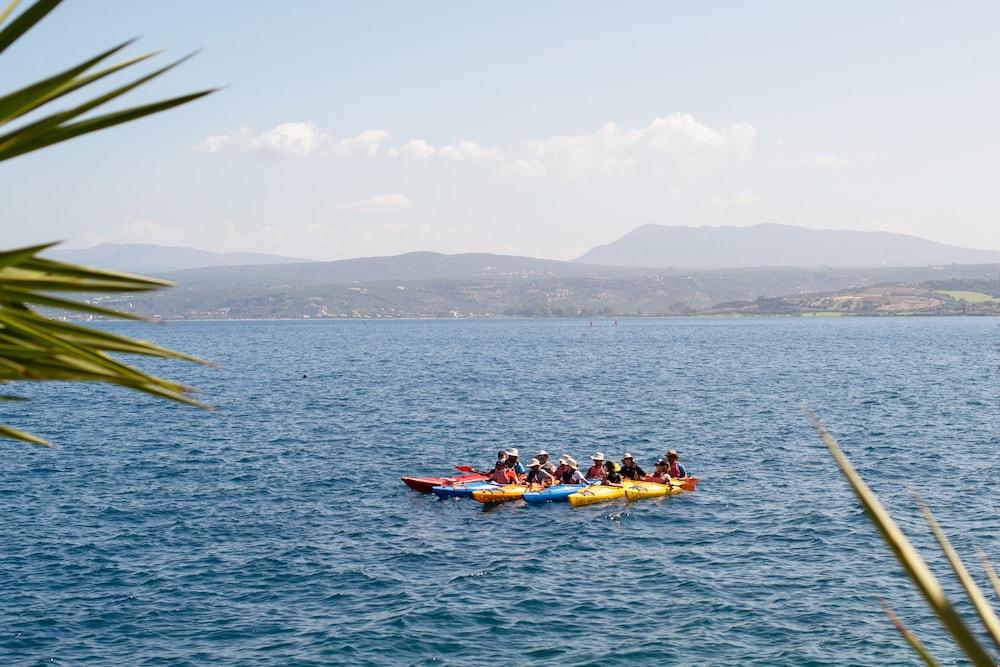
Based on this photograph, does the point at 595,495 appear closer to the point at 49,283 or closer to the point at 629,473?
the point at 629,473

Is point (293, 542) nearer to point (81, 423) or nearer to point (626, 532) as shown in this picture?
point (626, 532)

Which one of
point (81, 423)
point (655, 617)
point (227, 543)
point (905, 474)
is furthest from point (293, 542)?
point (81, 423)

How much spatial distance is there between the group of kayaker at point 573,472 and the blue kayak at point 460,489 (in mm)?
617

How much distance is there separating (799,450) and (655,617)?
27.7 metres

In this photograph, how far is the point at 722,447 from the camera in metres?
48.7

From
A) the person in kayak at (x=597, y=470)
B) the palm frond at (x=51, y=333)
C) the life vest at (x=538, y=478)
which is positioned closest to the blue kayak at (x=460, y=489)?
the life vest at (x=538, y=478)

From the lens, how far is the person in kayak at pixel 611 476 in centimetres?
3488

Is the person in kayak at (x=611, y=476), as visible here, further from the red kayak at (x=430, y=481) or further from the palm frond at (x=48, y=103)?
the palm frond at (x=48, y=103)

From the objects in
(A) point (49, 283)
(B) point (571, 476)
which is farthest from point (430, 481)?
(A) point (49, 283)

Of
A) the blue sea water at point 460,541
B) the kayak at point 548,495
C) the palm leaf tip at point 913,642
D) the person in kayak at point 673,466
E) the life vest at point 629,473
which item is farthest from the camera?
the person in kayak at point 673,466

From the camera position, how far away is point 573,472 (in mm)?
35688

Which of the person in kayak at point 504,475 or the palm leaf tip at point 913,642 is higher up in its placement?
the palm leaf tip at point 913,642

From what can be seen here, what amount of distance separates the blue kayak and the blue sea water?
392 mm

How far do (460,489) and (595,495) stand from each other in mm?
4738
